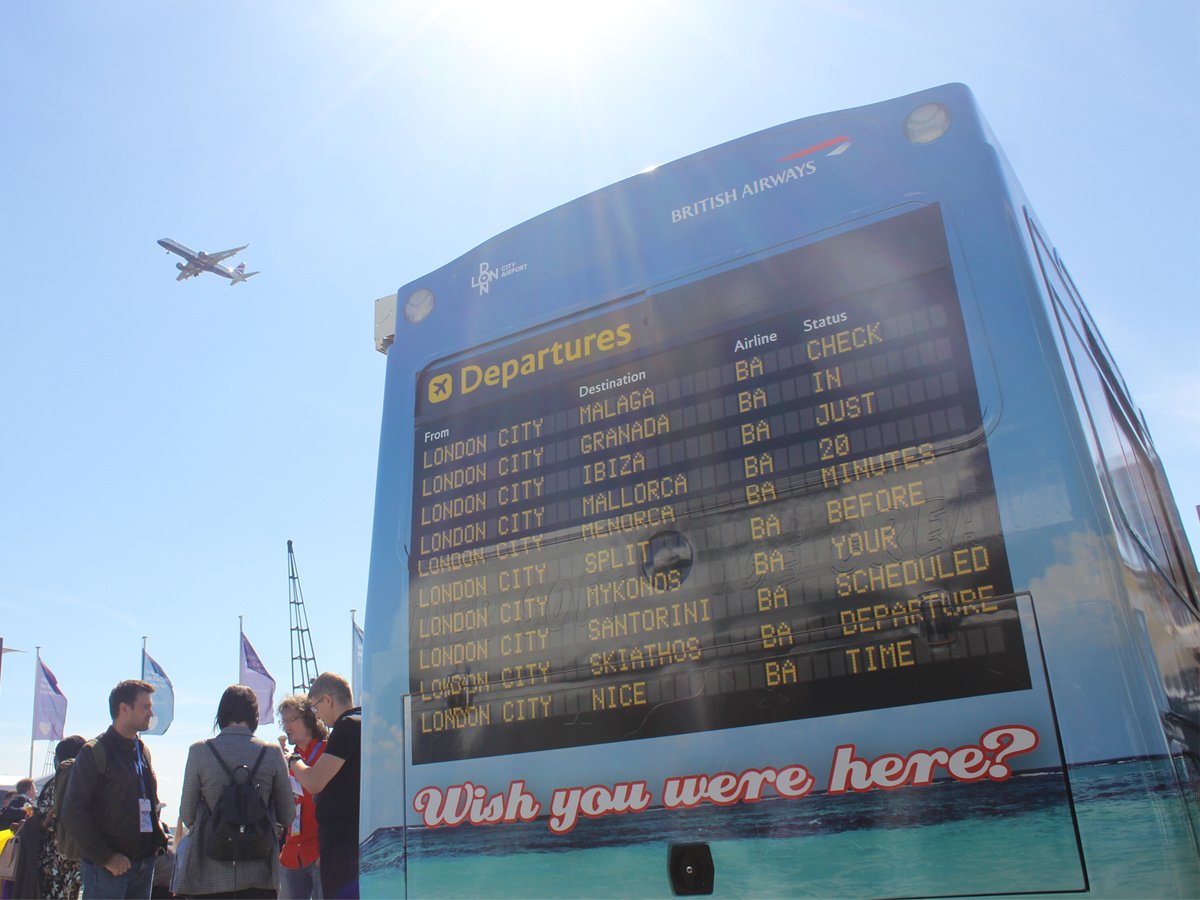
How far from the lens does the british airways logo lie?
189 inches

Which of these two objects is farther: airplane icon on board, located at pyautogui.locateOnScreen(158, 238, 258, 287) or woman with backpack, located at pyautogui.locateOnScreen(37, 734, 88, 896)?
airplane icon on board, located at pyautogui.locateOnScreen(158, 238, 258, 287)

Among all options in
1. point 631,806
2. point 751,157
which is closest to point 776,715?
point 631,806

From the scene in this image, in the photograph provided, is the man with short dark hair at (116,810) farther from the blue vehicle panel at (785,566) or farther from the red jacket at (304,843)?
the blue vehicle panel at (785,566)

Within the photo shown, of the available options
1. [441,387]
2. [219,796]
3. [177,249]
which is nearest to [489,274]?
[441,387]

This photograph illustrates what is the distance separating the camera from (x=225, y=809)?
514 centimetres

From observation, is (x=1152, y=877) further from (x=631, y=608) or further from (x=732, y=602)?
(x=631, y=608)

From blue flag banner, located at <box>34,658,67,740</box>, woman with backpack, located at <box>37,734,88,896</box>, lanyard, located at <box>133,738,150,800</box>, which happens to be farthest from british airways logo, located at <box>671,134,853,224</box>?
blue flag banner, located at <box>34,658,67,740</box>

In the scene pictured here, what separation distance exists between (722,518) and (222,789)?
3.08 m

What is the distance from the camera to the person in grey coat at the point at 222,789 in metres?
5.07

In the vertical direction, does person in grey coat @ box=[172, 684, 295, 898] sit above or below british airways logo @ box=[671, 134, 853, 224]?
below

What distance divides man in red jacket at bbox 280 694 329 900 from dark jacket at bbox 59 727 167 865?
771mm

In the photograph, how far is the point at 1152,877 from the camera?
122 inches

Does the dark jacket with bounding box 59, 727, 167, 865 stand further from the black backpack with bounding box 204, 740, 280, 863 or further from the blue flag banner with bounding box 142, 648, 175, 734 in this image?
the blue flag banner with bounding box 142, 648, 175, 734

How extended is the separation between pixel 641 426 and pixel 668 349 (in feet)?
1.37
